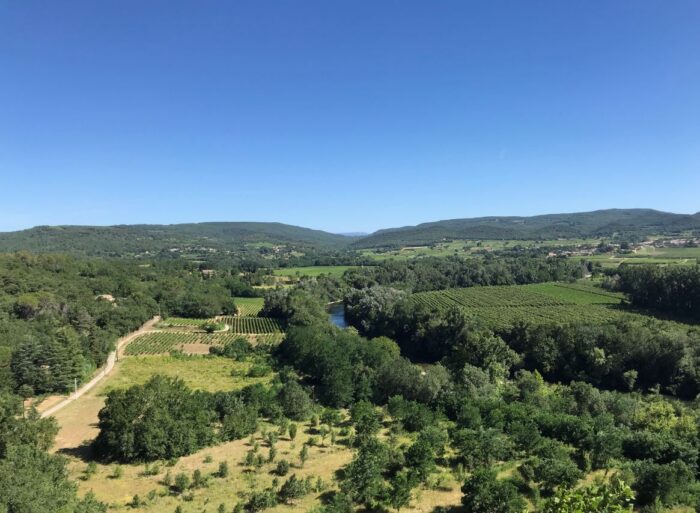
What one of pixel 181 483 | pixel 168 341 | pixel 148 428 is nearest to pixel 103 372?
pixel 168 341

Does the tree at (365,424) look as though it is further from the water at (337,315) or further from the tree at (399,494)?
the water at (337,315)

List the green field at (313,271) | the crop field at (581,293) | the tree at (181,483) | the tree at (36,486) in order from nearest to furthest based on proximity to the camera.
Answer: the tree at (36,486) → the tree at (181,483) → the crop field at (581,293) → the green field at (313,271)

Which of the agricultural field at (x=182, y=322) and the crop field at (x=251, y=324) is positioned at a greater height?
the agricultural field at (x=182, y=322)

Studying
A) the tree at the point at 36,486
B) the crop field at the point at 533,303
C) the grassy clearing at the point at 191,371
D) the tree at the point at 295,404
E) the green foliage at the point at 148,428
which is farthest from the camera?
the crop field at the point at 533,303

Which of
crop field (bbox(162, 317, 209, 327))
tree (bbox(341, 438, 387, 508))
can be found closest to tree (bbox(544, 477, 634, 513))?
tree (bbox(341, 438, 387, 508))

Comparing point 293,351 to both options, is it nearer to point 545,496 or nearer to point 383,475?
point 383,475

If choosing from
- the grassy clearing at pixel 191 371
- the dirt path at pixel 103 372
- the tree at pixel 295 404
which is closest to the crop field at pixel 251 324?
the dirt path at pixel 103 372

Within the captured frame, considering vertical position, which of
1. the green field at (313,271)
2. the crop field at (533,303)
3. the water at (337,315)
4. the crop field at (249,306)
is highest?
the green field at (313,271)
